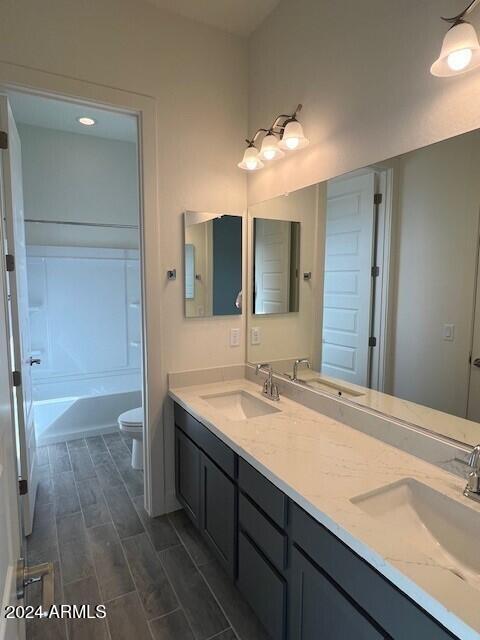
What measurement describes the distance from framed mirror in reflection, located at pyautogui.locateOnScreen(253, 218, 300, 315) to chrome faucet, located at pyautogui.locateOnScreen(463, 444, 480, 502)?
119 cm

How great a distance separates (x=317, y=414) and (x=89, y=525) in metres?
1.59

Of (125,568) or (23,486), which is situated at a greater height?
(23,486)

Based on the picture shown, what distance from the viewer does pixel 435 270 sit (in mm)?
1360

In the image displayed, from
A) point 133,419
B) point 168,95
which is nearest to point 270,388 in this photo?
point 133,419

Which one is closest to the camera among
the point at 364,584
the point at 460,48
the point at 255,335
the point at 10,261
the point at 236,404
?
the point at 364,584

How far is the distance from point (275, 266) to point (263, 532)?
4.80 ft

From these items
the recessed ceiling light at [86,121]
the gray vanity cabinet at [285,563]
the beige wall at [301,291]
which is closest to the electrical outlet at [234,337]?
the beige wall at [301,291]

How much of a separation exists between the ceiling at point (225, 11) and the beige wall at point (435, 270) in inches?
55.4

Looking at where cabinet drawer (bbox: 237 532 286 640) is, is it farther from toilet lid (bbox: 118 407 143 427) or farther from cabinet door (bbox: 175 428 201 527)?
toilet lid (bbox: 118 407 143 427)

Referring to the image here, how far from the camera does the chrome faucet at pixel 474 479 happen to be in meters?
1.11

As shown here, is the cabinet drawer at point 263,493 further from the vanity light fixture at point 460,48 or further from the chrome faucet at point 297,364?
the vanity light fixture at point 460,48

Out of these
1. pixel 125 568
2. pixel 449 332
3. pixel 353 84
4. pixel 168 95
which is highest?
pixel 168 95

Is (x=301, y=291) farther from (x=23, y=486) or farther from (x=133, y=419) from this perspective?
(x=23, y=486)

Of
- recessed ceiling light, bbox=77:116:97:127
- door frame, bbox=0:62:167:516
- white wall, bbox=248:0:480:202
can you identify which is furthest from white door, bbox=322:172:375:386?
recessed ceiling light, bbox=77:116:97:127
